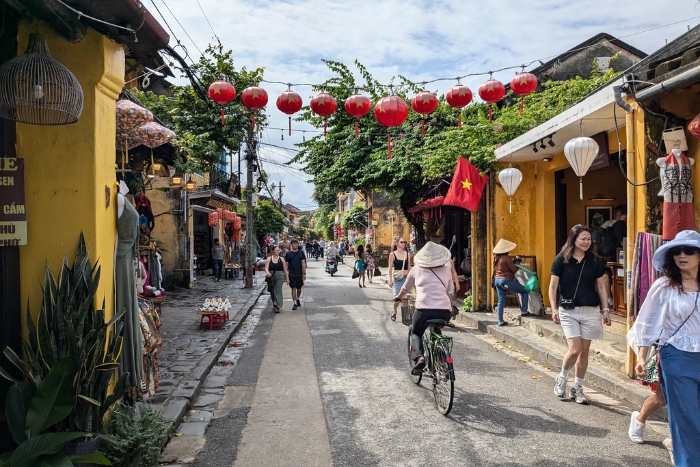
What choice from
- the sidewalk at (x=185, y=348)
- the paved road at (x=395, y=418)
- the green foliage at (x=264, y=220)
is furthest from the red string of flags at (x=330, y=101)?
the green foliage at (x=264, y=220)

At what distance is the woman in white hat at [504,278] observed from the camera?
1057 centimetres

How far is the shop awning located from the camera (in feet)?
23.4

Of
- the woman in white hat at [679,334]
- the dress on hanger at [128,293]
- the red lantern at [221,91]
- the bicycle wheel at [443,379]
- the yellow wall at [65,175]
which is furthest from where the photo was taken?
the red lantern at [221,91]

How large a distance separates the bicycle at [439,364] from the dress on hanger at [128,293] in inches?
115

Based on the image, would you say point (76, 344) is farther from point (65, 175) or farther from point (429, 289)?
point (429, 289)

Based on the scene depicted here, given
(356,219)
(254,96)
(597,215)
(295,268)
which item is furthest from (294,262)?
(356,219)

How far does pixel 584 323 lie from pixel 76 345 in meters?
4.86

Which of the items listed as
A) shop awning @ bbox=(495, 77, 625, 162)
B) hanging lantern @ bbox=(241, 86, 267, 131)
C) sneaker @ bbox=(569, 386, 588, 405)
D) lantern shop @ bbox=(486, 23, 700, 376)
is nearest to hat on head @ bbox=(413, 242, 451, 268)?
lantern shop @ bbox=(486, 23, 700, 376)

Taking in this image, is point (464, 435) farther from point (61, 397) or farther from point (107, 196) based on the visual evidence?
point (107, 196)

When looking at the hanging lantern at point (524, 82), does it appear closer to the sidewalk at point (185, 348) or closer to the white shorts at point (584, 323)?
the white shorts at point (584, 323)

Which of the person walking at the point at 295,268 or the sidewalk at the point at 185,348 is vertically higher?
the person walking at the point at 295,268

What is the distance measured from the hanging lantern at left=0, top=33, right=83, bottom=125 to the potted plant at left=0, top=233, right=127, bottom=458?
92 cm

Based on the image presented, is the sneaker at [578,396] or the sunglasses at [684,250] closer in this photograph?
the sunglasses at [684,250]

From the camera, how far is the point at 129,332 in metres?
4.66
